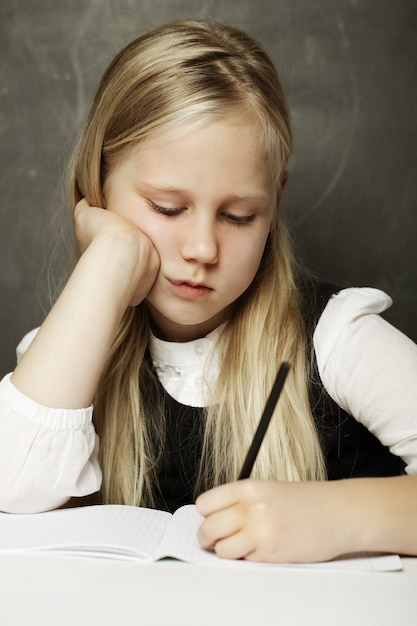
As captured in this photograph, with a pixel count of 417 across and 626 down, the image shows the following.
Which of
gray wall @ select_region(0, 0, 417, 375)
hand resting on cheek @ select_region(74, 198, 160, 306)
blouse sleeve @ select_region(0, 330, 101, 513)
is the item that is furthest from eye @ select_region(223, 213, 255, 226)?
gray wall @ select_region(0, 0, 417, 375)

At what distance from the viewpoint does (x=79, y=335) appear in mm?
1029

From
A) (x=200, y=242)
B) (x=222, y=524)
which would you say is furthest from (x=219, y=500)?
(x=200, y=242)

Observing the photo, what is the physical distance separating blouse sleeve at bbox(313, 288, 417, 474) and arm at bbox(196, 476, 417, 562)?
7.2 inches

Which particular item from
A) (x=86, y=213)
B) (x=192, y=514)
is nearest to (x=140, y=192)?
(x=86, y=213)

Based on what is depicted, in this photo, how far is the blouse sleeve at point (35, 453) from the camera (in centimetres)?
100

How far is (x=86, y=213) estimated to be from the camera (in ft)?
4.06

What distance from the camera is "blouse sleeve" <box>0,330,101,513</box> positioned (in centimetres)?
100

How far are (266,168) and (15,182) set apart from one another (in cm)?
85

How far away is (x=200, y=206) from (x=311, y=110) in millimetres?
712

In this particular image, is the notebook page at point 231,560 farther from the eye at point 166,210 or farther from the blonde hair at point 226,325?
the eye at point 166,210

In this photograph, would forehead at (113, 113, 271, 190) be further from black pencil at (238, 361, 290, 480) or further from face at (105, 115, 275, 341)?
black pencil at (238, 361, 290, 480)

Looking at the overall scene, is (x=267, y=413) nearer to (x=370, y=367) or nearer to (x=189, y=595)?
(x=189, y=595)

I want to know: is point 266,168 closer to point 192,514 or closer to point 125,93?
point 125,93

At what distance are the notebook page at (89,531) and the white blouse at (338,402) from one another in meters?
0.04
